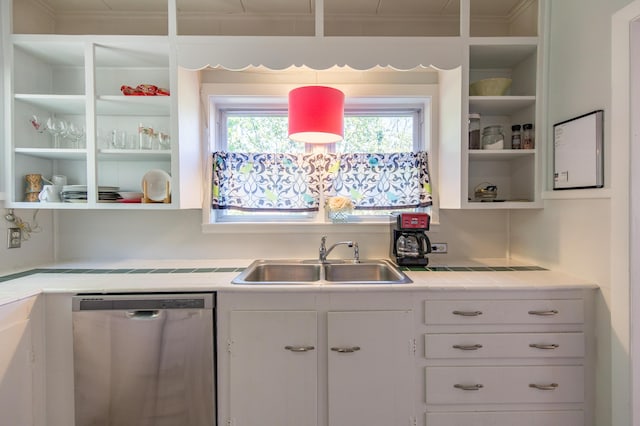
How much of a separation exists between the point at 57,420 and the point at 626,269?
8.96ft

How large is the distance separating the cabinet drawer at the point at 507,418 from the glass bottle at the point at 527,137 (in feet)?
4.71

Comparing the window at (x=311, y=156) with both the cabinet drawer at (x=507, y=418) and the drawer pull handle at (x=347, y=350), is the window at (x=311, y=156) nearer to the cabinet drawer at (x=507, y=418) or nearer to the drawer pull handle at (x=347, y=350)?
the drawer pull handle at (x=347, y=350)

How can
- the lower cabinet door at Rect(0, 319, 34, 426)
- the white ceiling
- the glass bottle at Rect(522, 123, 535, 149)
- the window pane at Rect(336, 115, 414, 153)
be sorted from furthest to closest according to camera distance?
1. the window pane at Rect(336, 115, 414, 153)
2. the white ceiling
3. the glass bottle at Rect(522, 123, 535, 149)
4. the lower cabinet door at Rect(0, 319, 34, 426)

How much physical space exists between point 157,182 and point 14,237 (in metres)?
0.89

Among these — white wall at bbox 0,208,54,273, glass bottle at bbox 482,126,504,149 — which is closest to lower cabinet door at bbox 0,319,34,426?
white wall at bbox 0,208,54,273

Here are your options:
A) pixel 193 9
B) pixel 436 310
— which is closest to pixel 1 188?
pixel 193 9

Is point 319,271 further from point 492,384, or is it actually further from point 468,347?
point 492,384

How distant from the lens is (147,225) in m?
2.17

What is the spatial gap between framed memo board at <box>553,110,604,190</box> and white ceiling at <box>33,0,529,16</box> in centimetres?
102

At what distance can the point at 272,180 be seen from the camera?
A: 2221mm

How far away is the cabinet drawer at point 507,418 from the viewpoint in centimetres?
149

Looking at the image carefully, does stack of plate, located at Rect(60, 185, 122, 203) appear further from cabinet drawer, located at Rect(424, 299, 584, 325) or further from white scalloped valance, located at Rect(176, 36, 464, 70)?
cabinet drawer, located at Rect(424, 299, 584, 325)

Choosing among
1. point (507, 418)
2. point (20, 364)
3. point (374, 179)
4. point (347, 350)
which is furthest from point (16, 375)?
point (507, 418)

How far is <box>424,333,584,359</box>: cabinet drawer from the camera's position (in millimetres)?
1488
